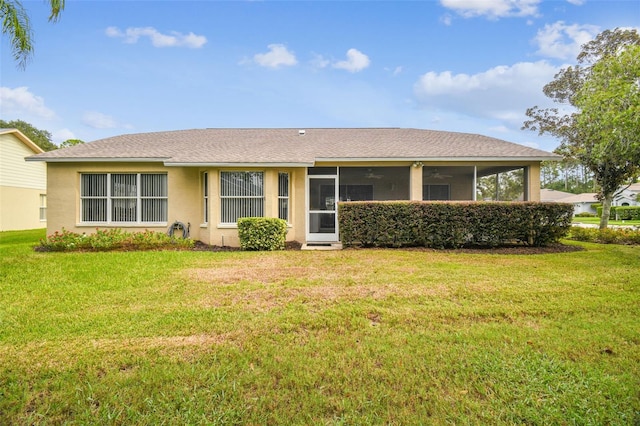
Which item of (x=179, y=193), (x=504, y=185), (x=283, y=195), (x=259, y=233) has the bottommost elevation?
(x=259, y=233)

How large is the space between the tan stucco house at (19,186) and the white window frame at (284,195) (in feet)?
60.7

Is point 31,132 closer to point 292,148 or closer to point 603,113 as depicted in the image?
point 292,148

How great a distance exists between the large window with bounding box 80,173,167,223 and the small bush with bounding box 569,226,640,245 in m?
16.8

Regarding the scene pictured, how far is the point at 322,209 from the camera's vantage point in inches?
501

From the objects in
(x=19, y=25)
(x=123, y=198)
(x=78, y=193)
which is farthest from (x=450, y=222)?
(x=78, y=193)

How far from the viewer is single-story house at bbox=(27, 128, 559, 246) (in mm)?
11594

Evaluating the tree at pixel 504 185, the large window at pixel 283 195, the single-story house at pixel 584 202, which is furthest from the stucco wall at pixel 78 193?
the single-story house at pixel 584 202

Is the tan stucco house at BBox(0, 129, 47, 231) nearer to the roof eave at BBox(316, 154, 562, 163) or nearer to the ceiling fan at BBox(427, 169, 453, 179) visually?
the roof eave at BBox(316, 154, 562, 163)

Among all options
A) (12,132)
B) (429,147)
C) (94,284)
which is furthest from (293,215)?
(12,132)

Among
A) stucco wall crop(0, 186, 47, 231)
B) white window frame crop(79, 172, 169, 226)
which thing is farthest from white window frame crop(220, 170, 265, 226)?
stucco wall crop(0, 186, 47, 231)

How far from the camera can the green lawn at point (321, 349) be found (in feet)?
8.06

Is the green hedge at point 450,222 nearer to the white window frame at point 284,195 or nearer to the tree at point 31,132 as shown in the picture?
the white window frame at point 284,195

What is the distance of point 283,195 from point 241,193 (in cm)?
151

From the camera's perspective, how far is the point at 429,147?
13148mm
